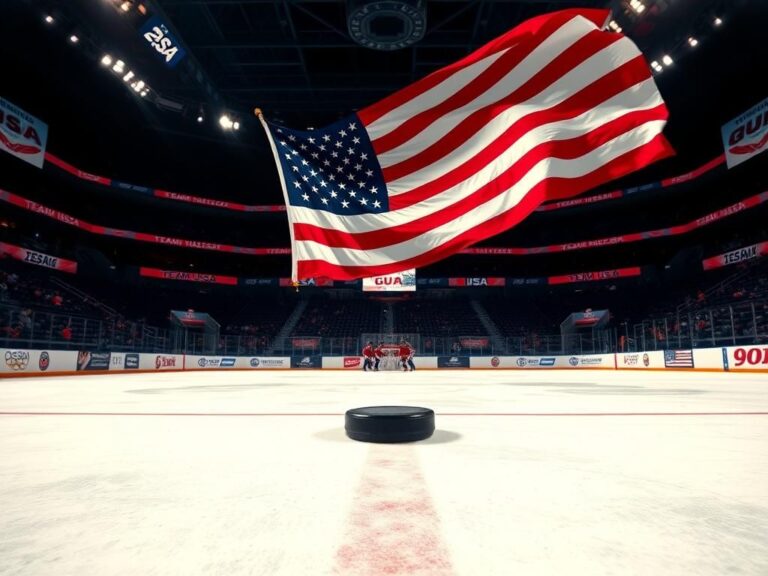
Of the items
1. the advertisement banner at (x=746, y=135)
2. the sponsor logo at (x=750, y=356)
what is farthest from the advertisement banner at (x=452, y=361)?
the advertisement banner at (x=746, y=135)

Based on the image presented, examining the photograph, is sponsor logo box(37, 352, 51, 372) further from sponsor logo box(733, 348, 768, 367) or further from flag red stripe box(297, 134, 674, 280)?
sponsor logo box(733, 348, 768, 367)

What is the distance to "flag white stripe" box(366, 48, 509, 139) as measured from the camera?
12.4 ft

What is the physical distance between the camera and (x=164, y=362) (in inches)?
723

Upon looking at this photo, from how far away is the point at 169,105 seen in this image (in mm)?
22266

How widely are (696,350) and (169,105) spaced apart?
2495cm

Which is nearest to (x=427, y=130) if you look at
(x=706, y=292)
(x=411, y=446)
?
(x=411, y=446)

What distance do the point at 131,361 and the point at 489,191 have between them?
16.5 meters

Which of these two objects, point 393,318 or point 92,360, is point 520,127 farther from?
point 393,318

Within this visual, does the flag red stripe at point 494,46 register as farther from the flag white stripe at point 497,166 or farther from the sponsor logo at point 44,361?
the sponsor logo at point 44,361

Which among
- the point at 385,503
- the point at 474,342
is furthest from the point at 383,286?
the point at 385,503

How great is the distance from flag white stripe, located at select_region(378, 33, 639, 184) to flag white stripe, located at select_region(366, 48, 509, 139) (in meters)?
0.19

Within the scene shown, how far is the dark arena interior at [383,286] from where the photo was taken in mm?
1044

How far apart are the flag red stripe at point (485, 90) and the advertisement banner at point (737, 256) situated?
2536cm

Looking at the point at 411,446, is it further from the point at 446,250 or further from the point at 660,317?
the point at 660,317
